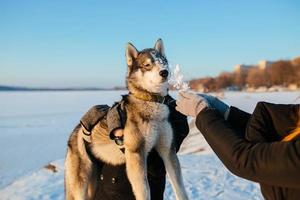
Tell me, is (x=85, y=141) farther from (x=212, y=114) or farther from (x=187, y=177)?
(x=187, y=177)

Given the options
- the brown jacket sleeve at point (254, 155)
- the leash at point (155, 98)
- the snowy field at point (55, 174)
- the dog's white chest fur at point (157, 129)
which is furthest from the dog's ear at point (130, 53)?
the brown jacket sleeve at point (254, 155)

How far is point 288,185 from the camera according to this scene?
130 centimetres

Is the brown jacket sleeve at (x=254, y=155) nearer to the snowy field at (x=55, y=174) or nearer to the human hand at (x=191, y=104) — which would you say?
the human hand at (x=191, y=104)

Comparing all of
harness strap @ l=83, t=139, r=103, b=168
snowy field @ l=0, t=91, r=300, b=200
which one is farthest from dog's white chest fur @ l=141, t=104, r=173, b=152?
snowy field @ l=0, t=91, r=300, b=200

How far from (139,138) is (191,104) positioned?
4.24 feet

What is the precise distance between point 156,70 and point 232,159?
180 cm

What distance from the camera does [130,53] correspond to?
3344 millimetres

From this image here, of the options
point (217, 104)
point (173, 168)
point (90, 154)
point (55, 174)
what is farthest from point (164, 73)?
point (55, 174)

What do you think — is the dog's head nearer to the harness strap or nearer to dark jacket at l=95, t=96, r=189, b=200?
dark jacket at l=95, t=96, r=189, b=200

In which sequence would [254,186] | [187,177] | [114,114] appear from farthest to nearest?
[187,177], [254,186], [114,114]

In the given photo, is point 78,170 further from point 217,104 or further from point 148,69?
point 217,104

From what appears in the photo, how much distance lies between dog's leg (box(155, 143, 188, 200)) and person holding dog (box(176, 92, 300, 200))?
1451mm

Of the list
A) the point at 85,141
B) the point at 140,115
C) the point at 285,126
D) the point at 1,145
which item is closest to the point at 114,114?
the point at 140,115

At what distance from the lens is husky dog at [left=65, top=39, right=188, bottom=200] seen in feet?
9.87
